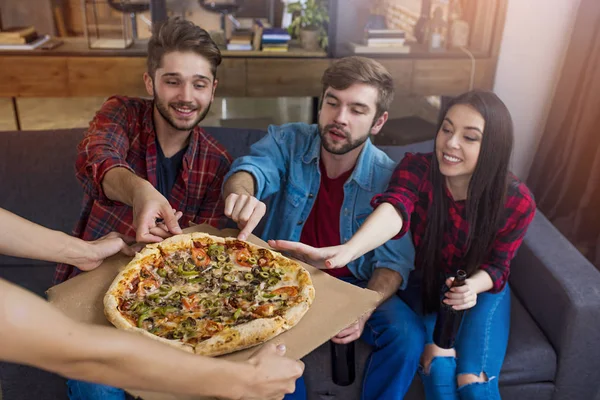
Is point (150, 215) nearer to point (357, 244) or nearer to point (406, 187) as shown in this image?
point (357, 244)

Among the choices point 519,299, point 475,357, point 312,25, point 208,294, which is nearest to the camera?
point 208,294

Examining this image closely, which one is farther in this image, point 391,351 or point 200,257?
point 391,351

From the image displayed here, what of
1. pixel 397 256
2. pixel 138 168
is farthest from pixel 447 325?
pixel 138 168

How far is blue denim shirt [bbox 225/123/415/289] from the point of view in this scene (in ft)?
6.33

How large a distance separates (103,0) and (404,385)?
2.96 meters

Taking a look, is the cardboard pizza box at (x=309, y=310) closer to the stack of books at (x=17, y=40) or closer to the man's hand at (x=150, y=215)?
the man's hand at (x=150, y=215)

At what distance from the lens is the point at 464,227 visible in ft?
6.20

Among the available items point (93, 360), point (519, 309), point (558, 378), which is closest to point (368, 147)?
point (519, 309)

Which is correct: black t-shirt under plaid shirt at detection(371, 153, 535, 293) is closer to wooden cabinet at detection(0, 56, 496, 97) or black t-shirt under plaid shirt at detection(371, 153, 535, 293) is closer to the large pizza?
the large pizza

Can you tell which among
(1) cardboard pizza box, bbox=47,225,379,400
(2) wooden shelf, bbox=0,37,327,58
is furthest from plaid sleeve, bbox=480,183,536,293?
(2) wooden shelf, bbox=0,37,327,58

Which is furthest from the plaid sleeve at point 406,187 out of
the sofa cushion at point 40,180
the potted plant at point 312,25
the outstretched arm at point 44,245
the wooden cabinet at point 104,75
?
the wooden cabinet at point 104,75

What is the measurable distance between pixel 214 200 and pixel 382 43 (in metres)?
2.05

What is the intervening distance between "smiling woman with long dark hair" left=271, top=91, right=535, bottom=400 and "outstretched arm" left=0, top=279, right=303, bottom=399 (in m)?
0.64

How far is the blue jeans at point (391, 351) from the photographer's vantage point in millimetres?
1803
